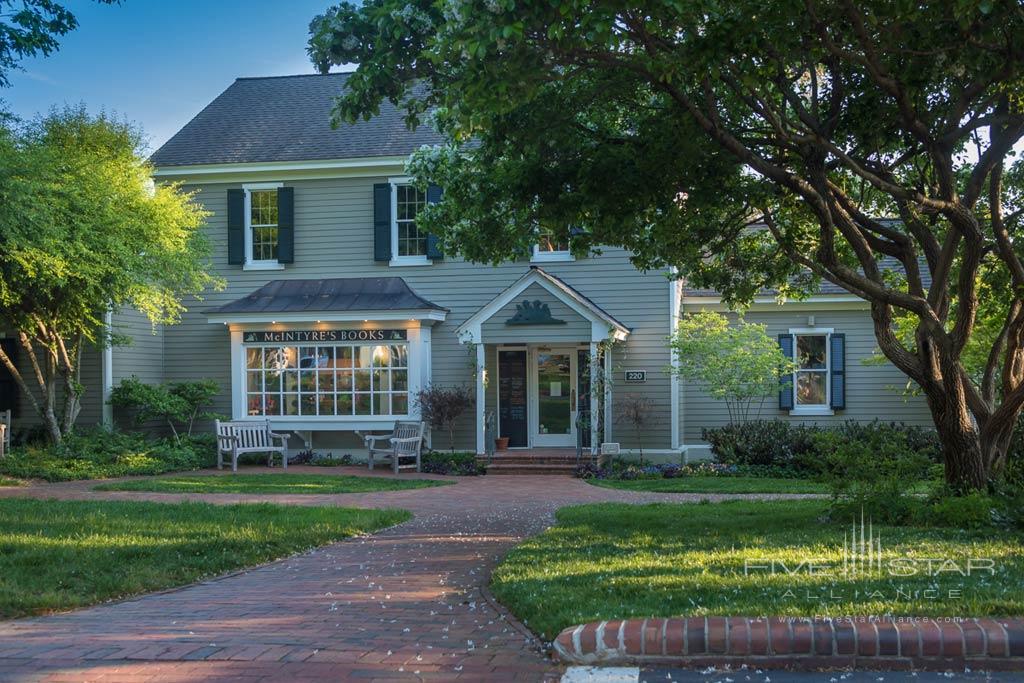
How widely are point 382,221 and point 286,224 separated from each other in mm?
2156

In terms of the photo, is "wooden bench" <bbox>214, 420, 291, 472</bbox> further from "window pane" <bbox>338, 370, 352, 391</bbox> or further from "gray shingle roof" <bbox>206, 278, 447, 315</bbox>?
"gray shingle roof" <bbox>206, 278, 447, 315</bbox>

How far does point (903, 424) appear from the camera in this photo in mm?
19609

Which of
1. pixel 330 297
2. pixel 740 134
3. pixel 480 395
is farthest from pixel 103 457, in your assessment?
pixel 740 134

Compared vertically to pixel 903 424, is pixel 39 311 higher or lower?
higher

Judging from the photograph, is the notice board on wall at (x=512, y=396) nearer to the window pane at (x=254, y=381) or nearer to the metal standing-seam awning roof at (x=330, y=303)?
the metal standing-seam awning roof at (x=330, y=303)

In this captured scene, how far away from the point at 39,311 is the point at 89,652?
13.8 meters

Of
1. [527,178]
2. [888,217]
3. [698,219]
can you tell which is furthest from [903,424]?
[527,178]

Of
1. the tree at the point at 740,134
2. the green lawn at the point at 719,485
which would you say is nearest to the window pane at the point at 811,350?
the green lawn at the point at 719,485

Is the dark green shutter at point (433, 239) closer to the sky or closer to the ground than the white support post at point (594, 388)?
closer to the sky

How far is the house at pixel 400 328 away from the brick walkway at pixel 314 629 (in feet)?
32.7

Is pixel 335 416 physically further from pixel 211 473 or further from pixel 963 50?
pixel 963 50

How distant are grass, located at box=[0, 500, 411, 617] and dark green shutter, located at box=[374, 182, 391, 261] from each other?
363 inches

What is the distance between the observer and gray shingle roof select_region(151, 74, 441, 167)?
21.2 metres

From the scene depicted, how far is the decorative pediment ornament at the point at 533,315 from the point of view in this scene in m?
18.8
